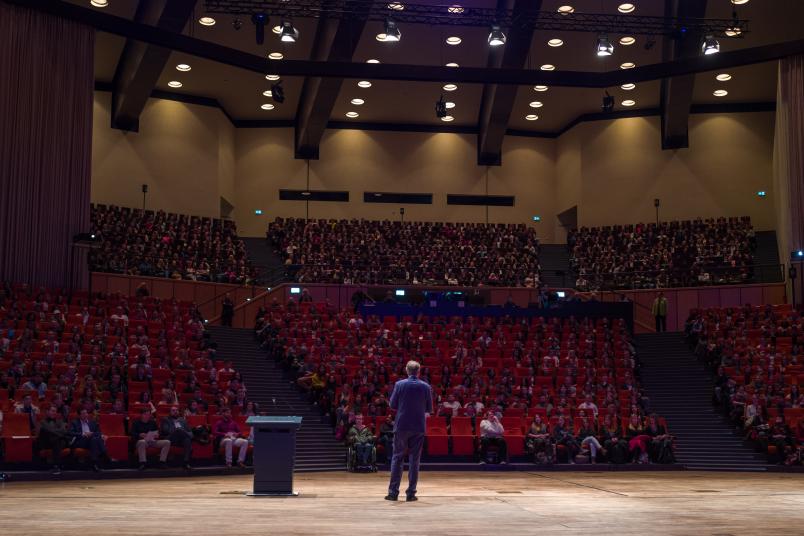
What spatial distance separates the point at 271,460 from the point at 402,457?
1638mm

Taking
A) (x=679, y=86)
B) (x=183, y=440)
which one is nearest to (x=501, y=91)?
(x=679, y=86)

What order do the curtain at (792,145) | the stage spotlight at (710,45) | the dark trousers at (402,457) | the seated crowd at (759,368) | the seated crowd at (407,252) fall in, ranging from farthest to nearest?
the seated crowd at (407,252) < the curtain at (792,145) < the stage spotlight at (710,45) < the seated crowd at (759,368) < the dark trousers at (402,457)

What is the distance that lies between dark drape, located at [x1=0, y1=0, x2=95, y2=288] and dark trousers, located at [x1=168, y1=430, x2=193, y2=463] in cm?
835

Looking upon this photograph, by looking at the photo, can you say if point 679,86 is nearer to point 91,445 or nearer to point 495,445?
point 495,445

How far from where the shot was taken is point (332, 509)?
25.5 feet

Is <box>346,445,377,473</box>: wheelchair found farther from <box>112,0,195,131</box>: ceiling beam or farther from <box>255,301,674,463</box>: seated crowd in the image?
<box>112,0,195,131</box>: ceiling beam

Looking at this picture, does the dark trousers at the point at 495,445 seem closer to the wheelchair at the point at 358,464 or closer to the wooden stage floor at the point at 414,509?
the wheelchair at the point at 358,464

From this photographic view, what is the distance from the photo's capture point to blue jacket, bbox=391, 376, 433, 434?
8656mm

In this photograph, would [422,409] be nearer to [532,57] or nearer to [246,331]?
[246,331]

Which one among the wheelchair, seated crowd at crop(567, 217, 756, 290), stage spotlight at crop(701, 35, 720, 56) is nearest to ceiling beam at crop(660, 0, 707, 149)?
stage spotlight at crop(701, 35, 720, 56)

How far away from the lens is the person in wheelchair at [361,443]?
52.3ft

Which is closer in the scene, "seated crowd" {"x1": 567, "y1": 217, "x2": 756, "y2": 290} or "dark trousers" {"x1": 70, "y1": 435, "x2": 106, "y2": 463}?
"dark trousers" {"x1": 70, "y1": 435, "x2": 106, "y2": 463}

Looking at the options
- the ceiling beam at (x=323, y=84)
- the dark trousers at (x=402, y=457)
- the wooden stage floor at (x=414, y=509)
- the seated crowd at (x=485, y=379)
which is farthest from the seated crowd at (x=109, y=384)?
the ceiling beam at (x=323, y=84)

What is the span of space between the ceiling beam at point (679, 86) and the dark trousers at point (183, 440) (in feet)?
51.8
